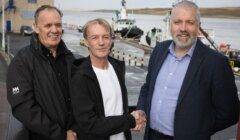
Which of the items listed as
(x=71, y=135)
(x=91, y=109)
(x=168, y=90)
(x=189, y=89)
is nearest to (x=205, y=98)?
(x=189, y=89)

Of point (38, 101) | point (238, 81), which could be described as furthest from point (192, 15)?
point (238, 81)

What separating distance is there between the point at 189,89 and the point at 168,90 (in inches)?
9.0

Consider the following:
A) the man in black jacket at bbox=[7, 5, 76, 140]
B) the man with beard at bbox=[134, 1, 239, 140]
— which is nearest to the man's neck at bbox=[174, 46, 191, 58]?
the man with beard at bbox=[134, 1, 239, 140]

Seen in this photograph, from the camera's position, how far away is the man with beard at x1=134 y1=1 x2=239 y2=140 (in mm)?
3207

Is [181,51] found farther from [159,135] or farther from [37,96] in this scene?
[37,96]

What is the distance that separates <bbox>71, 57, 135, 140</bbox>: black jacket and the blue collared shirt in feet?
1.48

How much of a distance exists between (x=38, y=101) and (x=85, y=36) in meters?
0.65

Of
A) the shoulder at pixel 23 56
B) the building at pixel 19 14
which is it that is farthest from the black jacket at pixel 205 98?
the building at pixel 19 14

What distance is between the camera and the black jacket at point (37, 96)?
10.2 feet

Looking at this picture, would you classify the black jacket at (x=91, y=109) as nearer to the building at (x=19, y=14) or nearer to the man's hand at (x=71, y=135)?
the man's hand at (x=71, y=135)

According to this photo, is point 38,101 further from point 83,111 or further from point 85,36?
point 85,36

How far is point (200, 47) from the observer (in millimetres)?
3359

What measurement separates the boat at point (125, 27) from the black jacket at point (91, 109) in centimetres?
4845

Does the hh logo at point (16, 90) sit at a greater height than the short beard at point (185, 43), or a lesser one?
lesser
